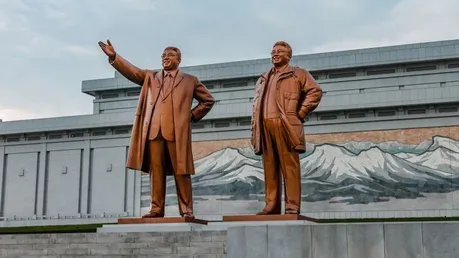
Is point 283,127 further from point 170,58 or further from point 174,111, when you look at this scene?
point 170,58

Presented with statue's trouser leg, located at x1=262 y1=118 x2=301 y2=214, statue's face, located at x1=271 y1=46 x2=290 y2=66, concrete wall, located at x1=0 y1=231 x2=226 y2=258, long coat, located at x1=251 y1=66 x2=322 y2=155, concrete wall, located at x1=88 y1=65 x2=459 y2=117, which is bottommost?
concrete wall, located at x1=0 y1=231 x2=226 y2=258

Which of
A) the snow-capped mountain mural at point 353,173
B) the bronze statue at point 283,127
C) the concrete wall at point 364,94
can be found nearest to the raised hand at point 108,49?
the bronze statue at point 283,127

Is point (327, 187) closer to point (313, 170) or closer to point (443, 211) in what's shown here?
point (313, 170)

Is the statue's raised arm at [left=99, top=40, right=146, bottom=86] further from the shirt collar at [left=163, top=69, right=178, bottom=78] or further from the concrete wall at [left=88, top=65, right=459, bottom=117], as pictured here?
the concrete wall at [left=88, top=65, right=459, bottom=117]

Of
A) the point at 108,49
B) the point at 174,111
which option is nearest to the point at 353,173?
the point at 174,111

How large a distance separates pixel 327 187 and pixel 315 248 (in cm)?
1622

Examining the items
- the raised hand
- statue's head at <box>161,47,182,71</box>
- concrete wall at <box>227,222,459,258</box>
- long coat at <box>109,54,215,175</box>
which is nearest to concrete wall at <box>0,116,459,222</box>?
long coat at <box>109,54,215,175</box>

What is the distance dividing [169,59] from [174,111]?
0.82 metres

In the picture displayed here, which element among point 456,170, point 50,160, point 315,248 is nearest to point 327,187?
point 456,170

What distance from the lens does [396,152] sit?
861 inches

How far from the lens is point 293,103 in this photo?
8578mm

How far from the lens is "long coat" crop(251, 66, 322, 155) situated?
8.45 m

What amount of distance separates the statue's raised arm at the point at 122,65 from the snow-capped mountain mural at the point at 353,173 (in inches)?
541

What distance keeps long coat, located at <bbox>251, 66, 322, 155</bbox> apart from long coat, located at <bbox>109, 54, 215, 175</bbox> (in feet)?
3.40
